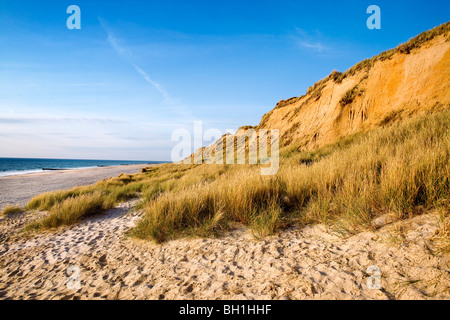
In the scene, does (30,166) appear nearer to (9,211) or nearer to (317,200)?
(9,211)

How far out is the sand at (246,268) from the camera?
2150mm

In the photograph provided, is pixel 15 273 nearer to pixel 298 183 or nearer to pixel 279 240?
pixel 279 240

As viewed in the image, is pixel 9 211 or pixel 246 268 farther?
pixel 9 211

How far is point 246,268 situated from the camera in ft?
9.29

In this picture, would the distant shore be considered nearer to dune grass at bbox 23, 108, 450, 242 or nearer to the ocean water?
dune grass at bbox 23, 108, 450, 242

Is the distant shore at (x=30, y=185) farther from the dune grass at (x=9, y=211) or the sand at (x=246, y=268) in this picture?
the sand at (x=246, y=268)

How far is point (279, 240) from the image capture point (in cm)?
341

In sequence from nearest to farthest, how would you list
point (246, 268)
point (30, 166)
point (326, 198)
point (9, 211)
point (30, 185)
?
point (246, 268) → point (326, 198) → point (9, 211) → point (30, 185) → point (30, 166)

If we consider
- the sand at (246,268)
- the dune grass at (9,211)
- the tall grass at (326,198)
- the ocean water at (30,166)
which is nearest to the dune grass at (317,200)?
the tall grass at (326,198)

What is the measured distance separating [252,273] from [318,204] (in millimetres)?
1935

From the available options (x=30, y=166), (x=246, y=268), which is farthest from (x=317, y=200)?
(x=30, y=166)

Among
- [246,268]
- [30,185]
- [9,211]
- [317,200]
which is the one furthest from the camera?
[30,185]

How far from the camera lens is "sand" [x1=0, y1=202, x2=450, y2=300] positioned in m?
2.15
